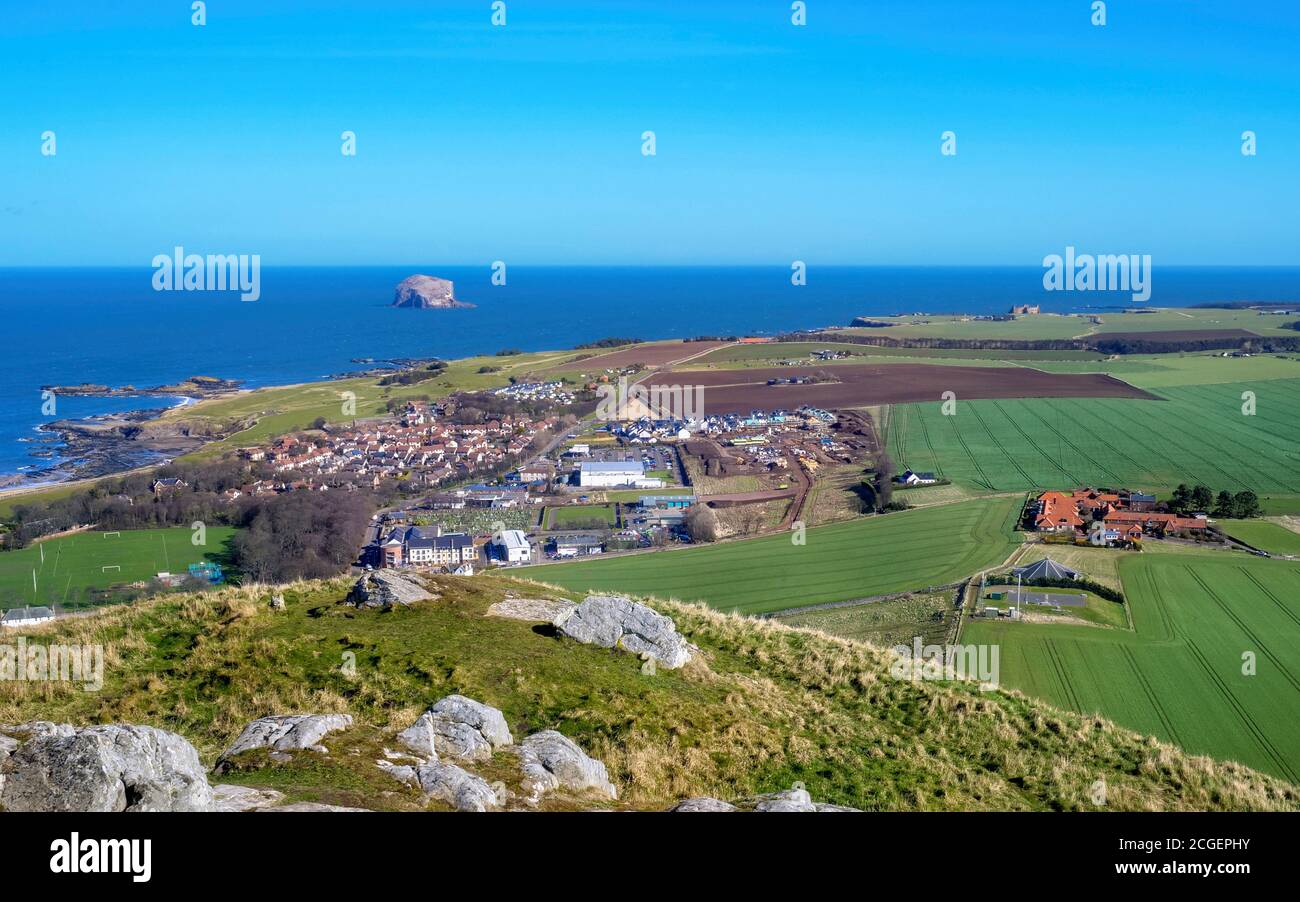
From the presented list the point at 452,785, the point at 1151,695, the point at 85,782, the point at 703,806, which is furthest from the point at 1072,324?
the point at 85,782

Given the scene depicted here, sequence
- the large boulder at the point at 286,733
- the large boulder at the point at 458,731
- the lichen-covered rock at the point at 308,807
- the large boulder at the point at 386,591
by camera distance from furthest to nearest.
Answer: the large boulder at the point at 386,591 < the large boulder at the point at 458,731 < the large boulder at the point at 286,733 < the lichen-covered rock at the point at 308,807

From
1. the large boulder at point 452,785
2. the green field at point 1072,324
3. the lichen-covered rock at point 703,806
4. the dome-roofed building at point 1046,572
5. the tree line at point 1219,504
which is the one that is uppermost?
the green field at point 1072,324

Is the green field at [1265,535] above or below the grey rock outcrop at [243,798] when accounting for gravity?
below

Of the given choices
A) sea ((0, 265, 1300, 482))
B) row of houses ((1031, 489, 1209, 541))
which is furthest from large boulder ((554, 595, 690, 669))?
sea ((0, 265, 1300, 482))

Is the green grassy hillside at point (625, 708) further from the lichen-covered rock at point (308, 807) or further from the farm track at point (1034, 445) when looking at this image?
the farm track at point (1034, 445)

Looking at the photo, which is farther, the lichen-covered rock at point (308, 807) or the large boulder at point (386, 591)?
the large boulder at point (386, 591)

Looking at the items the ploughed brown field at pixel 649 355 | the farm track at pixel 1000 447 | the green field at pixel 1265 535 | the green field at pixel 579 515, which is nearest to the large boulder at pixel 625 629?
the green field at pixel 579 515

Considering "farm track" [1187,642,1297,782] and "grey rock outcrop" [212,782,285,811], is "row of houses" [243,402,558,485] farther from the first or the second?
"grey rock outcrop" [212,782,285,811]
